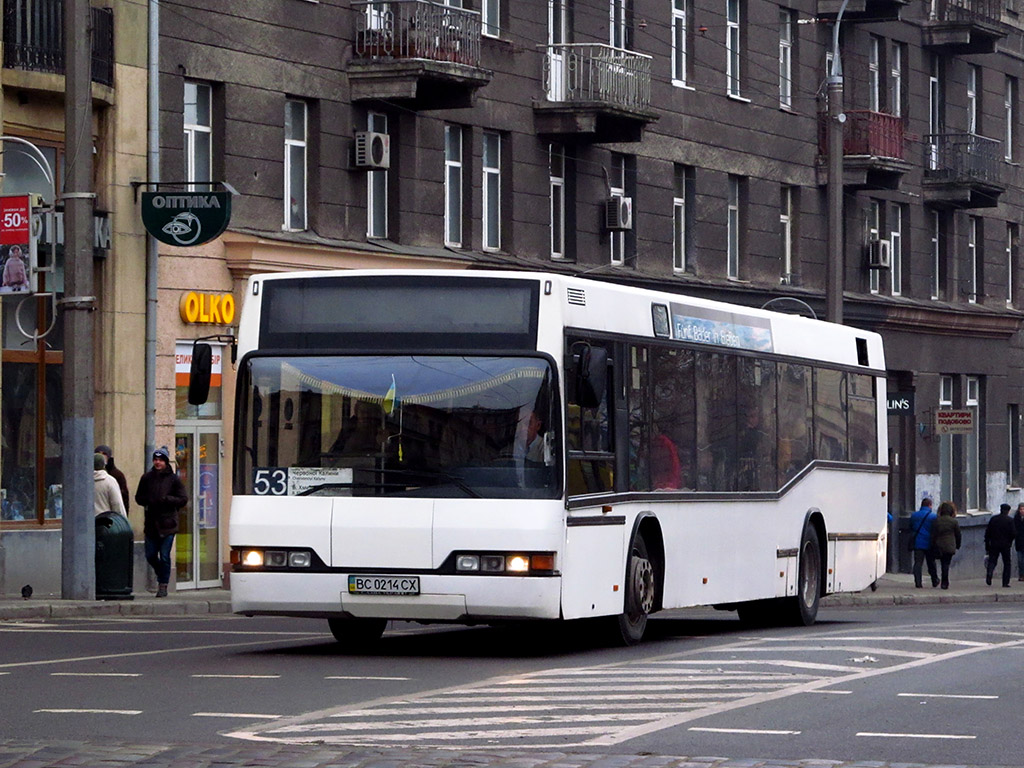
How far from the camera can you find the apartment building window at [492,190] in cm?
3375

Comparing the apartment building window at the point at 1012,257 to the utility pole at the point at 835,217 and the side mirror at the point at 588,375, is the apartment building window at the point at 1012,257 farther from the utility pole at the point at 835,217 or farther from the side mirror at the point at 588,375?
the side mirror at the point at 588,375

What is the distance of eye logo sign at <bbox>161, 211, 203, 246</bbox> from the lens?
26.6 metres

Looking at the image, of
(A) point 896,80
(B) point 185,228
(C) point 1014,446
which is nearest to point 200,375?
(B) point 185,228

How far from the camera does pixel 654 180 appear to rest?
1483 inches

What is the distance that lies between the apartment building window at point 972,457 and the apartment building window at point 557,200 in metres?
16.1

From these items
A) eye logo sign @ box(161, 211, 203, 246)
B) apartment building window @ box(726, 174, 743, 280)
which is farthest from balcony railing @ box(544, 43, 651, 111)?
eye logo sign @ box(161, 211, 203, 246)

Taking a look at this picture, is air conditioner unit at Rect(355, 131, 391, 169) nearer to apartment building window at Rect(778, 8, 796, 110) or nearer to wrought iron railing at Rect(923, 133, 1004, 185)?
apartment building window at Rect(778, 8, 796, 110)


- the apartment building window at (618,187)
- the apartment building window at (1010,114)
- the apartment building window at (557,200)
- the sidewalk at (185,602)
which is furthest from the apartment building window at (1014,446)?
the apartment building window at (557,200)

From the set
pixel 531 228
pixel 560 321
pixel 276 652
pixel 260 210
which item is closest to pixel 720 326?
pixel 560 321

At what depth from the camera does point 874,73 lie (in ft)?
147

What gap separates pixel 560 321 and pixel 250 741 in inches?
223

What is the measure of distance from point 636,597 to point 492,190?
1776 centimetres

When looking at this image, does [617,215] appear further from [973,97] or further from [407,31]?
[973,97]

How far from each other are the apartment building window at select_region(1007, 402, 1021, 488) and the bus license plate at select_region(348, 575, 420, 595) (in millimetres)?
37279
